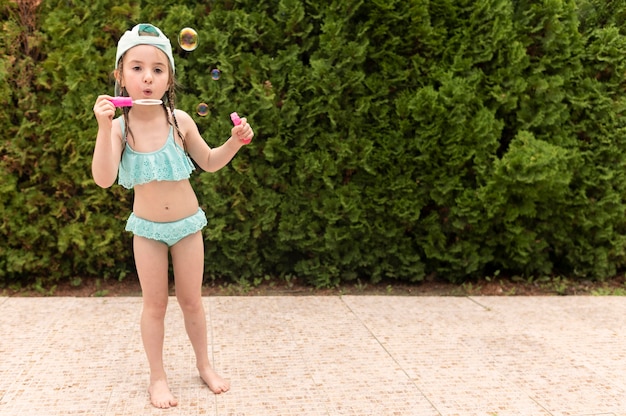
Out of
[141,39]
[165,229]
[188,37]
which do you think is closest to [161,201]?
[165,229]

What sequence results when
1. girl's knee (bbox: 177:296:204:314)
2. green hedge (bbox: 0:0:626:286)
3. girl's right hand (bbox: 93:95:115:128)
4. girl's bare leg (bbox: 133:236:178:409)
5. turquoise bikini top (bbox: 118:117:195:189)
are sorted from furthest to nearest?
green hedge (bbox: 0:0:626:286) < girl's knee (bbox: 177:296:204:314) < girl's bare leg (bbox: 133:236:178:409) < turquoise bikini top (bbox: 118:117:195:189) < girl's right hand (bbox: 93:95:115:128)

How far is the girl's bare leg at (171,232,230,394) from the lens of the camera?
9.32 feet

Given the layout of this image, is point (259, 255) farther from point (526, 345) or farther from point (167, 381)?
point (526, 345)

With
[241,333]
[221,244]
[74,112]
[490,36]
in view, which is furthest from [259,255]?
[490,36]

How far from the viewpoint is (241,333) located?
3812mm

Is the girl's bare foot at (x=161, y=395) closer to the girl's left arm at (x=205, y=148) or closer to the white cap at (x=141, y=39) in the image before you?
the girl's left arm at (x=205, y=148)

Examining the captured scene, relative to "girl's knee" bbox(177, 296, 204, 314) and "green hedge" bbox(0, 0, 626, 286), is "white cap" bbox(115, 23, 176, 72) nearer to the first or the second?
"girl's knee" bbox(177, 296, 204, 314)

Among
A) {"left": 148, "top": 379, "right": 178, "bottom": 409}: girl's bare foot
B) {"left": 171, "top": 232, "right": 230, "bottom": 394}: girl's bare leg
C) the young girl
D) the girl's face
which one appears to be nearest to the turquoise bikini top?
the young girl

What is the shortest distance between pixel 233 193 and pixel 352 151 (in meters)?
1.11

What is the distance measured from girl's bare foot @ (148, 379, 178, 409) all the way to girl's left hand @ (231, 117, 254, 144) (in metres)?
1.37

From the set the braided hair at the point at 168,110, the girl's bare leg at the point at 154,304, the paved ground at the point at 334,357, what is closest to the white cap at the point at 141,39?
the braided hair at the point at 168,110

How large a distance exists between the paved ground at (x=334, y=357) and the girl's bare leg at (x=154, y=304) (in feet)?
0.28

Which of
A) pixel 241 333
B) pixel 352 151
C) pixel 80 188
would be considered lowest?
pixel 241 333

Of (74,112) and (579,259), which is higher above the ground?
(74,112)
